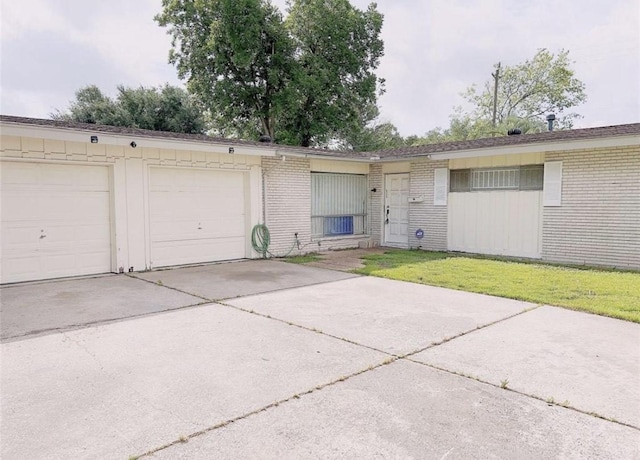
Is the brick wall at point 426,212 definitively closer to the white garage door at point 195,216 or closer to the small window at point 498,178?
the small window at point 498,178

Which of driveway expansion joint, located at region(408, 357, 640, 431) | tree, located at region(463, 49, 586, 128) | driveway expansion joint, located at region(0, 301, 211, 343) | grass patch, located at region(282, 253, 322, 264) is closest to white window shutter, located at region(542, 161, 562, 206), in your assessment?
grass patch, located at region(282, 253, 322, 264)

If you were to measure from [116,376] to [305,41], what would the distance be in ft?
73.0

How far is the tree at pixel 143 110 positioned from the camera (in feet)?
76.6

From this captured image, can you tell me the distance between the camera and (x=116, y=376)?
357cm

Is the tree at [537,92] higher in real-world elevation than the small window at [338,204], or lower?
higher

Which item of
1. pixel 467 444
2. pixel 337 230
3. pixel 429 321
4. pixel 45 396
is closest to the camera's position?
pixel 467 444

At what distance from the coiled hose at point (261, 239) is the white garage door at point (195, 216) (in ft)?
0.82

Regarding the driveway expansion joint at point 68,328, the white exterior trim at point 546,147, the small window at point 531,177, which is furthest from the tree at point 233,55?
the driveway expansion joint at point 68,328

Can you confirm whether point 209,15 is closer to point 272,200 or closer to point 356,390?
point 272,200

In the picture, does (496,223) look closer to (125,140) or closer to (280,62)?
(125,140)

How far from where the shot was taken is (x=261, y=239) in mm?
10656

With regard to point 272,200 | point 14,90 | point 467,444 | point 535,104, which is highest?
point 535,104

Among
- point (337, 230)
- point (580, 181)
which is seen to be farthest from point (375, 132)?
point (580, 181)

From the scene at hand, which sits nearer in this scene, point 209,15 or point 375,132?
point 209,15
